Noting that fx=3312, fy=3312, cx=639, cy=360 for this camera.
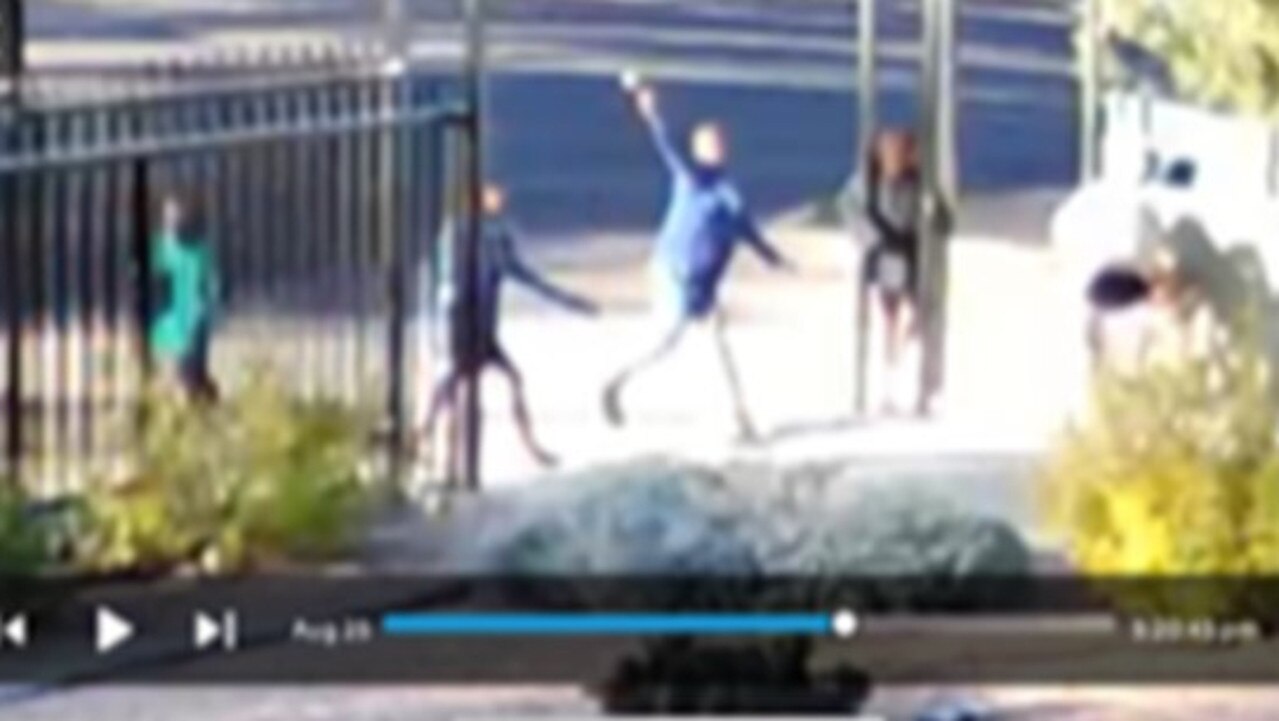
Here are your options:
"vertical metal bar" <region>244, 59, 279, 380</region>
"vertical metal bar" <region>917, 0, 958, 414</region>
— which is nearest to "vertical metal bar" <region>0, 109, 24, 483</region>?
"vertical metal bar" <region>244, 59, 279, 380</region>

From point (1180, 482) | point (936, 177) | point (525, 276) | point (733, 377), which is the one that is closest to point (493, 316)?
point (525, 276)

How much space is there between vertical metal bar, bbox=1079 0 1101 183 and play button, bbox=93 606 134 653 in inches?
21.8

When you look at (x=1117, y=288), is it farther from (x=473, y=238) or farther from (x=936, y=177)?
(x=473, y=238)

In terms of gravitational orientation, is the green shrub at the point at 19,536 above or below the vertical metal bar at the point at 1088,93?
below


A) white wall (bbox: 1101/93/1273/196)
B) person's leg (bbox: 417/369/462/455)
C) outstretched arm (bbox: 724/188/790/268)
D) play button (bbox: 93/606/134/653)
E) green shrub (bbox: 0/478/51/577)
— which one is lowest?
play button (bbox: 93/606/134/653)

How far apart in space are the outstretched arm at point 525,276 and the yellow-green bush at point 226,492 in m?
0.12

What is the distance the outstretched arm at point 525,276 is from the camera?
1725 mm

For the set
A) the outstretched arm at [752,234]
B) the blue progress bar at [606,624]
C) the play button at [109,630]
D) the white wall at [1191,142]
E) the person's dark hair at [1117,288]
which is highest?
the white wall at [1191,142]

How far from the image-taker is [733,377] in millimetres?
1732

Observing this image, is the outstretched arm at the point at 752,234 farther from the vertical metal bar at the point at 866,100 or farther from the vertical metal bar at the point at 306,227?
the vertical metal bar at the point at 306,227

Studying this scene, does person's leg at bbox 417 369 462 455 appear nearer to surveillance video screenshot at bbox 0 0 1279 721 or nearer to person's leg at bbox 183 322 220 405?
surveillance video screenshot at bbox 0 0 1279 721

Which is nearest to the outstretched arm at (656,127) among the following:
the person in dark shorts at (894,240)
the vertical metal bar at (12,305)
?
the person in dark shorts at (894,240)

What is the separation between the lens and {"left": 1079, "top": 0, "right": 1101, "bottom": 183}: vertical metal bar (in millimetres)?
1716

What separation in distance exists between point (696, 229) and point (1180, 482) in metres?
0.29
